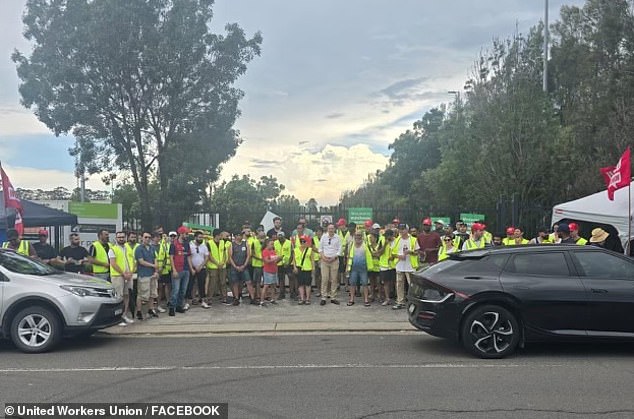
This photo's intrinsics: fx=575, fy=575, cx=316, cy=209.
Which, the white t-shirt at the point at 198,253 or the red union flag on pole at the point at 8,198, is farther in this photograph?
the white t-shirt at the point at 198,253

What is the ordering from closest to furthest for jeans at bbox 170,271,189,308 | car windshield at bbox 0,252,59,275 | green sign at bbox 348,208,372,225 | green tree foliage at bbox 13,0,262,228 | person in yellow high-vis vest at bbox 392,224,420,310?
1. car windshield at bbox 0,252,59,275
2. jeans at bbox 170,271,189,308
3. person in yellow high-vis vest at bbox 392,224,420,310
4. green sign at bbox 348,208,372,225
5. green tree foliage at bbox 13,0,262,228

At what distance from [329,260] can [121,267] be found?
4.42 meters

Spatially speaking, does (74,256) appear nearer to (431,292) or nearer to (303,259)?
(303,259)

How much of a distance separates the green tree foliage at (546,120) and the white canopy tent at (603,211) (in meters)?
1.47

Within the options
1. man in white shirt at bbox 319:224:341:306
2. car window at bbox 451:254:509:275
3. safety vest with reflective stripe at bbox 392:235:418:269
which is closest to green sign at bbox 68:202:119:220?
man in white shirt at bbox 319:224:341:306

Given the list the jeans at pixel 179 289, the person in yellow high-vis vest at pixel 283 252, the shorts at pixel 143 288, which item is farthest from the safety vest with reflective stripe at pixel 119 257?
the person in yellow high-vis vest at pixel 283 252

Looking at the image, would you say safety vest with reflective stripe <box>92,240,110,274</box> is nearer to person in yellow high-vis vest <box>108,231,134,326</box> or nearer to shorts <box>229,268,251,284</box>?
person in yellow high-vis vest <box>108,231,134,326</box>

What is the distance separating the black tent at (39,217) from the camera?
46.4 feet

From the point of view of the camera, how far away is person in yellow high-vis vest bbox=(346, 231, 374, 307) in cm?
1259

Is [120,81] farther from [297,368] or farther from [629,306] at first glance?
[629,306]

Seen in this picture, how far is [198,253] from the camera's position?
12.7m

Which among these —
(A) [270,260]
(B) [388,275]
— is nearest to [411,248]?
(B) [388,275]

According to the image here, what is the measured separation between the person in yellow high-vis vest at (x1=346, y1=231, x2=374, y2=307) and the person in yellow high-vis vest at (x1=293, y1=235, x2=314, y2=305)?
939 mm

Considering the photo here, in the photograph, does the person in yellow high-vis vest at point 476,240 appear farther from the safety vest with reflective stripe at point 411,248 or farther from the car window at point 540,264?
the car window at point 540,264
